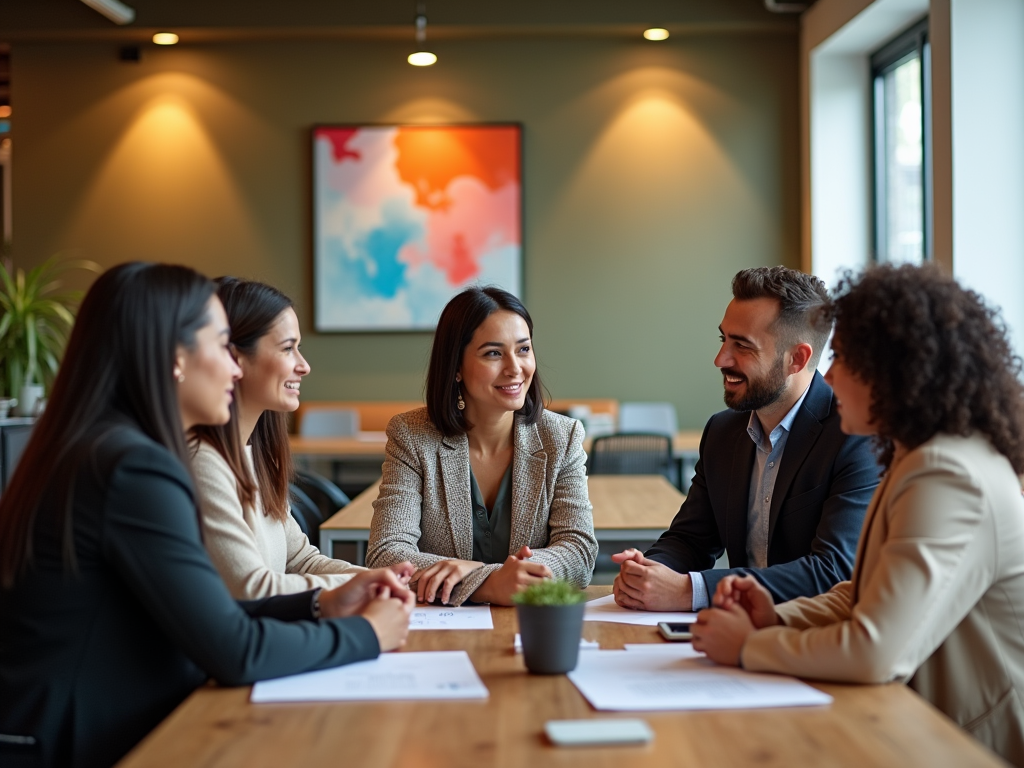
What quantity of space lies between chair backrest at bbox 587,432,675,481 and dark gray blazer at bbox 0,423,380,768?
4.07 meters

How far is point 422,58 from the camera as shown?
7.04 metres

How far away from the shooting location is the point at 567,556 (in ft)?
7.73

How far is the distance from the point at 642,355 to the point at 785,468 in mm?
5149

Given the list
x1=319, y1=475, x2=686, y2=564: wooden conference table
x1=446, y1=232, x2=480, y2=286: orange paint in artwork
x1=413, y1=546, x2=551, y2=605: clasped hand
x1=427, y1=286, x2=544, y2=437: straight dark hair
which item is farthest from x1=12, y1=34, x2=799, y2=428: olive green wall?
x1=413, y1=546, x2=551, y2=605: clasped hand

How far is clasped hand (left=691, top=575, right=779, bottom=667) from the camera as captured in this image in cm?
154

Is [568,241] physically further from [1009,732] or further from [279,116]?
[1009,732]

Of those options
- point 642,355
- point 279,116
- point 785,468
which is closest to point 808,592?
point 785,468

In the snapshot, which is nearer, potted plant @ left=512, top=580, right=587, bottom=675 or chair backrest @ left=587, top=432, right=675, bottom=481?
potted plant @ left=512, top=580, right=587, bottom=675

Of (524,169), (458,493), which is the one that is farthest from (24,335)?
(458,493)

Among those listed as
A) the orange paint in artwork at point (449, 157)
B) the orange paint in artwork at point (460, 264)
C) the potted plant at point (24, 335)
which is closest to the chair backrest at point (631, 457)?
the orange paint in artwork at point (460, 264)

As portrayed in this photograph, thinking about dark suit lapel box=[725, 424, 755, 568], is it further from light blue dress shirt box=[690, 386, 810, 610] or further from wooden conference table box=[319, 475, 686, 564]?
wooden conference table box=[319, 475, 686, 564]

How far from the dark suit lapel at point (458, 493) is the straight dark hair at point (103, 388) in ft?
3.31

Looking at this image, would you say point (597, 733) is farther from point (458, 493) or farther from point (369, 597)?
point (458, 493)

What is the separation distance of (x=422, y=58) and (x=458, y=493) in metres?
5.17
